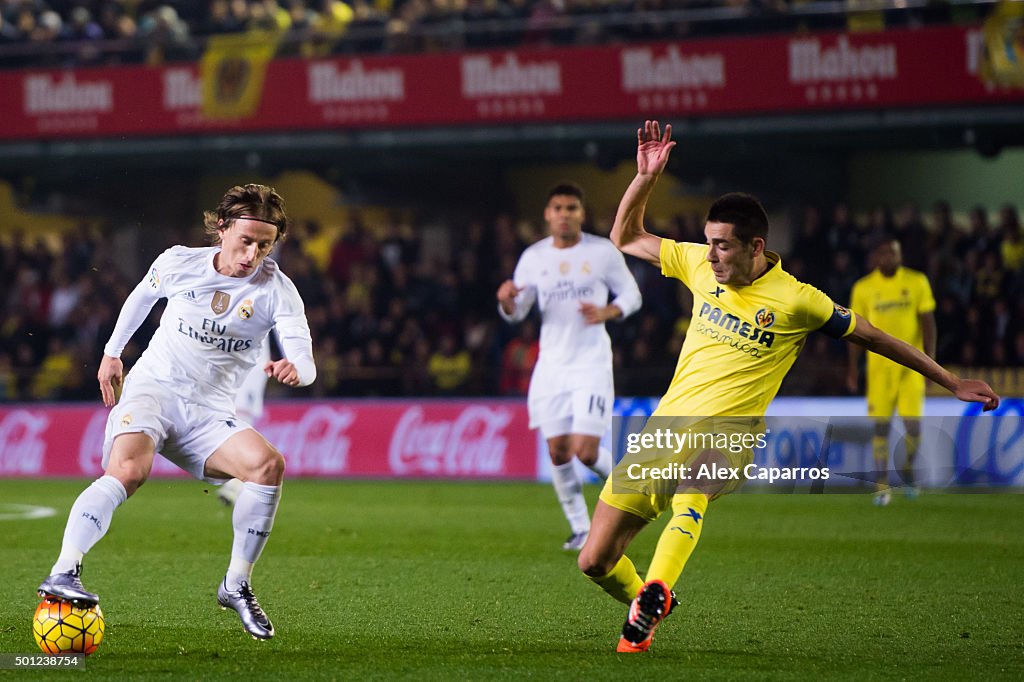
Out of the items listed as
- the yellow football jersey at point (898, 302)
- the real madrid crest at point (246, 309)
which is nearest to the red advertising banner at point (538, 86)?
the yellow football jersey at point (898, 302)

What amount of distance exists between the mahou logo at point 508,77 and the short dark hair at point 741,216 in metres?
13.2

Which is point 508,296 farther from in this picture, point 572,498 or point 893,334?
point 893,334

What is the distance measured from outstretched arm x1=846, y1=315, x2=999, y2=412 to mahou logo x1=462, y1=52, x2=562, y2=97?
44.2ft

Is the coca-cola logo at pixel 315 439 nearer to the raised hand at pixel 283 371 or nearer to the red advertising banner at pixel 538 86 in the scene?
the red advertising banner at pixel 538 86

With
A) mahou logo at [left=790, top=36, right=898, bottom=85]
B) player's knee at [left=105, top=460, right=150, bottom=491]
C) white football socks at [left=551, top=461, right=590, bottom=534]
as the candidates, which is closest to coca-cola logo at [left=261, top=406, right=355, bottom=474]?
mahou logo at [left=790, top=36, right=898, bottom=85]

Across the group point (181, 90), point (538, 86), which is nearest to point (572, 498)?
point (538, 86)

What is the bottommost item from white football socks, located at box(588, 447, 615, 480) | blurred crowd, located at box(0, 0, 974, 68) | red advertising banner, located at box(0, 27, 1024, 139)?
white football socks, located at box(588, 447, 615, 480)

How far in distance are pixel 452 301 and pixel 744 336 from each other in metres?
13.3

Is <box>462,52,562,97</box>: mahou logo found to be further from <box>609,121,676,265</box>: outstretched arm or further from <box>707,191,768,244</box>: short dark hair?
<box>707,191,768,244</box>: short dark hair

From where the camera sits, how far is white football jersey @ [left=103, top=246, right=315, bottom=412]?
6.33 m

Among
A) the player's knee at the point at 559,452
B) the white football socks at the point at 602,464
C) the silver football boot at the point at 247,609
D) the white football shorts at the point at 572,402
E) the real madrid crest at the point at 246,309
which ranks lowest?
the white football socks at the point at 602,464

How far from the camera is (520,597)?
24.6 feet

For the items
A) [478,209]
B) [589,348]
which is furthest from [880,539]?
[478,209]

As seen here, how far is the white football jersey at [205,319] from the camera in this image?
6.33 m
